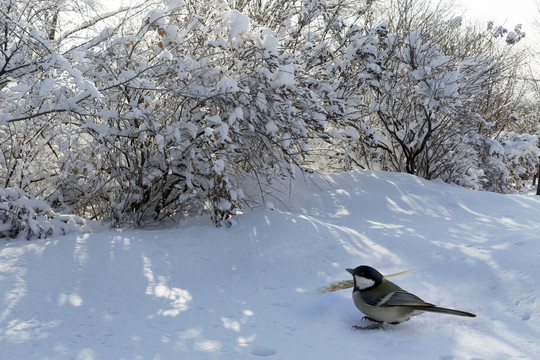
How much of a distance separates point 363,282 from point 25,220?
3151 mm

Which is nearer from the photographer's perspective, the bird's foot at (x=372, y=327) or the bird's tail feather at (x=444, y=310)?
the bird's tail feather at (x=444, y=310)

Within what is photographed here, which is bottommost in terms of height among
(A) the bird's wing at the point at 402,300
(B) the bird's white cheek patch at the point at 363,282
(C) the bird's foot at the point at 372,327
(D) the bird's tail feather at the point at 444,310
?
(C) the bird's foot at the point at 372,327

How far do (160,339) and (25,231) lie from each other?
2414 millimetres

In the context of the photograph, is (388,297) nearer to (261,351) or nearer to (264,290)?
(261,351)

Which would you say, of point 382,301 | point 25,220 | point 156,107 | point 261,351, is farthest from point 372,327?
point 25,220

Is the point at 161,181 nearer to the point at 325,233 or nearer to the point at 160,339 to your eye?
the point at 325,233

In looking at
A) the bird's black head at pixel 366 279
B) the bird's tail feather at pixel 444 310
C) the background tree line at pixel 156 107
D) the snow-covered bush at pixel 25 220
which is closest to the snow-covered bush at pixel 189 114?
the background tree line at pixel 156 107

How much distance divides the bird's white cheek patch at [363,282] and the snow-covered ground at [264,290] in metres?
0.25

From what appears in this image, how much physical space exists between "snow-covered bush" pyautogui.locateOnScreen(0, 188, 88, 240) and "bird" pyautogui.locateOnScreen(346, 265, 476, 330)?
2.96 meters

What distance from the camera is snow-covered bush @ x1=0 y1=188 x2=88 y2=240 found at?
447cm

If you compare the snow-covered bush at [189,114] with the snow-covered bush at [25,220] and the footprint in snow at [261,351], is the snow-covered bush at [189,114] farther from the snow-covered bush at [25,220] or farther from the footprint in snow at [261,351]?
the footprint in snow at [261,351]

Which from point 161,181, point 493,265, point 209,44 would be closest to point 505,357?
point 493,265

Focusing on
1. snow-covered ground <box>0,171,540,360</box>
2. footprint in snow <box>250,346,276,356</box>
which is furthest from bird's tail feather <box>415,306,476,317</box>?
footprint in snow <box>250,346,276,356</box>

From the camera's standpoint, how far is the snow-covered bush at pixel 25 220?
447 centimetres
